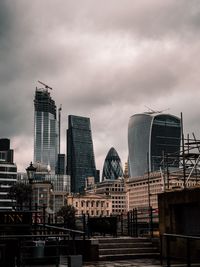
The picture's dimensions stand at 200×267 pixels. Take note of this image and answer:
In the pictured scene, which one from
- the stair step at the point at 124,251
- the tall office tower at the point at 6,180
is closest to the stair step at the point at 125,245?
the stair step at the point at 124,251

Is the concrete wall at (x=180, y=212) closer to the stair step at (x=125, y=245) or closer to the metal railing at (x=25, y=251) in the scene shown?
the stair step at (x=125, y=245)

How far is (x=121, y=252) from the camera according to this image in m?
19.3

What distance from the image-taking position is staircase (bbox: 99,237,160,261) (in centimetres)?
1884

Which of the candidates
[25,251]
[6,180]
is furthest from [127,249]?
[6,180]

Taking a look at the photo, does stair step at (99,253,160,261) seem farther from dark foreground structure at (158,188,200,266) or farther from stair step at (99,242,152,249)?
dark foreground structure at (158,188,200,266)

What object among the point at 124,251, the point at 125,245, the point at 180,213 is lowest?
the point at 124,251

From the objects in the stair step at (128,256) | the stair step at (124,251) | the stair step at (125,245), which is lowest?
the stair step at (128,256)

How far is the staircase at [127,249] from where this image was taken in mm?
18844

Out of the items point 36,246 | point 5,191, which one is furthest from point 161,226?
point 5,191

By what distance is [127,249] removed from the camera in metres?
19.6

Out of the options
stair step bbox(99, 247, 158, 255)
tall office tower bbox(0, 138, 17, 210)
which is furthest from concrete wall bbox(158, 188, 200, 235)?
tall office tower bbox(0, 138, 17, 210)

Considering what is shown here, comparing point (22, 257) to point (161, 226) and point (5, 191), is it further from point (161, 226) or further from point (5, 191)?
point (5, 191)

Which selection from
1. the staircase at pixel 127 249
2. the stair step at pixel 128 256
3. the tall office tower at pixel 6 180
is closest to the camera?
the stair step at pixel 128 256

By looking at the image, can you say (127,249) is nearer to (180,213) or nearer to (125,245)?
(125,245)
